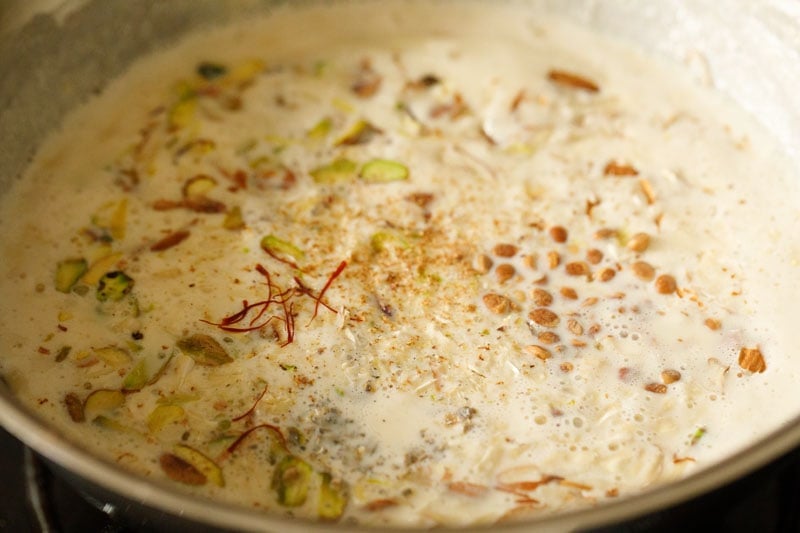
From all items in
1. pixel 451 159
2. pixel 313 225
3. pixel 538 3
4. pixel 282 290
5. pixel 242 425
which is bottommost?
pixel 242 425

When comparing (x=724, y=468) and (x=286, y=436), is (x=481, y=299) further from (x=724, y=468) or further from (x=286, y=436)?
(x=724, y=468)

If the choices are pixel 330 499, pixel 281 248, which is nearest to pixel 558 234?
pixel 281 248

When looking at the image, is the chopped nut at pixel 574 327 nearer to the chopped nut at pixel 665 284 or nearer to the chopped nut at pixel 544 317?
the chopped nut at pixel 544 317

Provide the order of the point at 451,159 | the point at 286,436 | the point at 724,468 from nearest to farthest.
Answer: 1. the point at 724,468
2. the point at 286,436
3. the point at 451,159

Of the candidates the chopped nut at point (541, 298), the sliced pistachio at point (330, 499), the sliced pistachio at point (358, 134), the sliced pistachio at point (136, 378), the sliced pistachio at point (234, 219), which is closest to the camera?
the sliced pistachio at point (330, 499)

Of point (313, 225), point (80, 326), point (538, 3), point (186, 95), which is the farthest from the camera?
point (538, 3)

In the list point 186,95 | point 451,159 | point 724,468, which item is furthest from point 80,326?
point 724,468

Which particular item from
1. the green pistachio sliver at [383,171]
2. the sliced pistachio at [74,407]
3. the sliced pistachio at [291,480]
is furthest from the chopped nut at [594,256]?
the sliced pistachio at [74,407]
